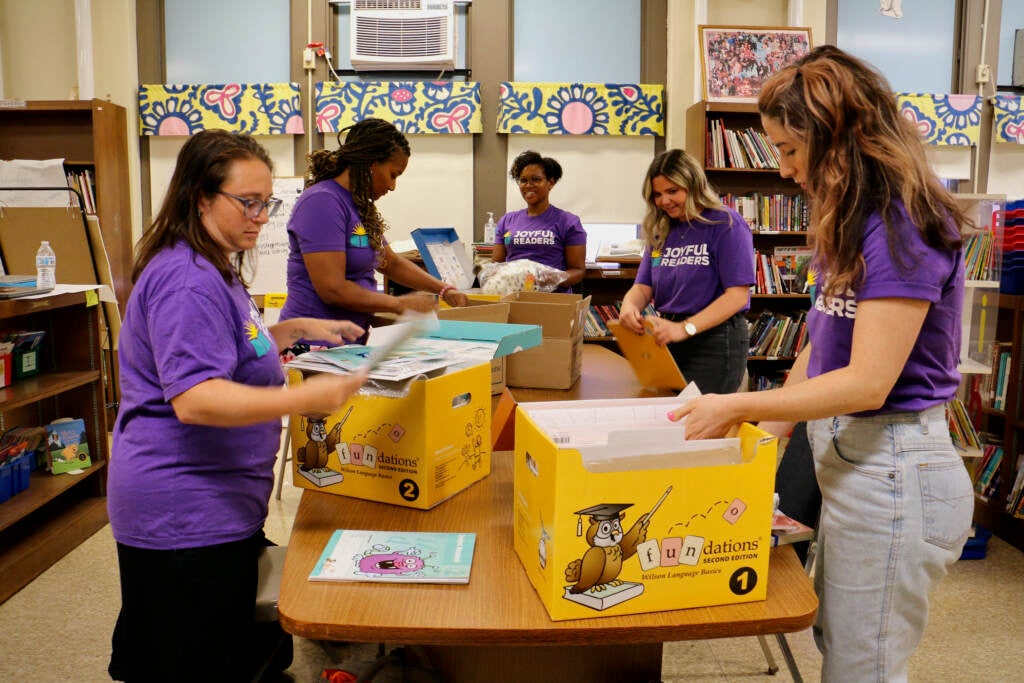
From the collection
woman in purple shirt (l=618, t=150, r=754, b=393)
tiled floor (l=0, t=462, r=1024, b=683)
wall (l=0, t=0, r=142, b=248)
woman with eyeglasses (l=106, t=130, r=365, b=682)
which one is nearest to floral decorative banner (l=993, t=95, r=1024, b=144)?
tiled floor (l=0, t=462, r=1024, b=683)

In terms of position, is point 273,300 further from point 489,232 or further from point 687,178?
point 687,178

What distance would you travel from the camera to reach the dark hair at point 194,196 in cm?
145

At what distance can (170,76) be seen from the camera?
588cm

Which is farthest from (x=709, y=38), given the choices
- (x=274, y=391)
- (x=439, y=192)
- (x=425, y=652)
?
(x=274, y=391)

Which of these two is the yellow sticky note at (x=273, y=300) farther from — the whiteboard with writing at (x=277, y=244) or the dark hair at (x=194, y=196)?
the dark hair at (x=194, y=196)

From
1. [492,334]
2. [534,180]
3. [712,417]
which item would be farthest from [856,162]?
[534,180]

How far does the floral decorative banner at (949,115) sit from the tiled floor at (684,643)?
3721 mm

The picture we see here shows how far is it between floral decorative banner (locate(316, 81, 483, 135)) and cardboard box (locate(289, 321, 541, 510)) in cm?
433

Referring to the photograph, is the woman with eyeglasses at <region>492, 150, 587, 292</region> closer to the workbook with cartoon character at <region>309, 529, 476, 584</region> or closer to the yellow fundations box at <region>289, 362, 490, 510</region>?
the yellow fundations box at <region>289, 362, 490, 510</region>

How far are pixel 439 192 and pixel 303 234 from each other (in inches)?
136

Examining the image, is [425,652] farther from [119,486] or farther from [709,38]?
[709,38]

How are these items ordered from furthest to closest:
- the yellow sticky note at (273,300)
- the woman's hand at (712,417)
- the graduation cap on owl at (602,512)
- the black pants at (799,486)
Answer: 1. the yellow sticky note at (273,300)
2. the black pants at (799,486)
3. the woman's hand at (712,417)
4. the graduation cap on owl at (602,512)

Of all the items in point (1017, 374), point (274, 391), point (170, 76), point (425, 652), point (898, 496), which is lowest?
point (425, 652)

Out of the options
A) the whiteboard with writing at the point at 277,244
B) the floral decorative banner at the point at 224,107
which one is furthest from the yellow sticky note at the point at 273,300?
the floral decorative banner at the point at 224,107
